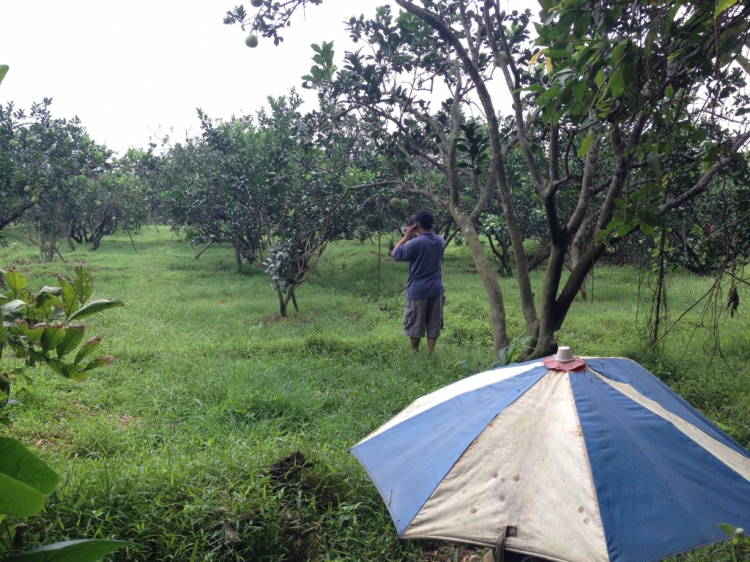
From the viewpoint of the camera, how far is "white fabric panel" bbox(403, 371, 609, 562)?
5.15 feet

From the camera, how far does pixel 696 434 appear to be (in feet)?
5.90

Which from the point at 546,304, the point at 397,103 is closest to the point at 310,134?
the point at 397,103

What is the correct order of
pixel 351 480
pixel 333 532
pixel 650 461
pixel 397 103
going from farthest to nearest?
pixel 397 103, pixel 351 480, pixel 333 532, pixel 650 461

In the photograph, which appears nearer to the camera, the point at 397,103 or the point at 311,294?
the point at 397,103

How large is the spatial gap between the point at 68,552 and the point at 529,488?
4.30ft

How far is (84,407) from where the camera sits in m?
4.24

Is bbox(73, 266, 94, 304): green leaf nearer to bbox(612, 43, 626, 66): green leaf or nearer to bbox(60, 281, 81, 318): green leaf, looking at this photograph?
bbox(60, 281, 81, 318): green leaf

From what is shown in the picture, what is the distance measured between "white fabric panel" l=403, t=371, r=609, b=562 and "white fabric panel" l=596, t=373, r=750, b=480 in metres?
0.22

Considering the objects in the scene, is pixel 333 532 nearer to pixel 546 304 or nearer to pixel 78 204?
pixel 546 304

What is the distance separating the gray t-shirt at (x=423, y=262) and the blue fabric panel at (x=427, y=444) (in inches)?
127

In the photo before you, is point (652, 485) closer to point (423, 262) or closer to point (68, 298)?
point (68, 298)

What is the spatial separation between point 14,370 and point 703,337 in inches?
240

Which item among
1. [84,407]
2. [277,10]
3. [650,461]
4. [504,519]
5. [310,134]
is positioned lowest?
[84,407]

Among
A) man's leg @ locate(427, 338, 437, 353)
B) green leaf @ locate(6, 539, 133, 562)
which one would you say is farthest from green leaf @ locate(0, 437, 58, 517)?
man's leg @ locate(427, 338, 437, 353)
